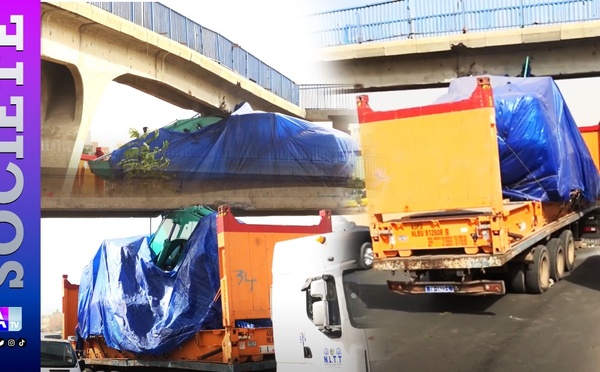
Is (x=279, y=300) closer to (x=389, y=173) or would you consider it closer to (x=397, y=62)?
(x=389, y=173)

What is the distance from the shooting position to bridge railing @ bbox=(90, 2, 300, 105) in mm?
3768

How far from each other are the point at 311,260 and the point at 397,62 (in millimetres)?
13189

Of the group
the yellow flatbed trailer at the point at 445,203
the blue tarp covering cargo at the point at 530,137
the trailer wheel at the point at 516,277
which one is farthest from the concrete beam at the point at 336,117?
the trailer wheel at the point at 516,277

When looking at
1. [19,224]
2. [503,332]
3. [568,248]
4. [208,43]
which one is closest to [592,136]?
[568,248]

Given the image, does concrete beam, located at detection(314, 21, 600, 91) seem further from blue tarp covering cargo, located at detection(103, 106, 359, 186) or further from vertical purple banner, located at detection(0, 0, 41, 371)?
vertical purple banner, located at detection(0, 0, 41, 371)

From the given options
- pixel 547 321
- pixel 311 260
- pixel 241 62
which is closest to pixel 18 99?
pixel 241 62

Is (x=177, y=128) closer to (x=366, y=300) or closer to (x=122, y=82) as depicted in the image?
(x=122, y=82)

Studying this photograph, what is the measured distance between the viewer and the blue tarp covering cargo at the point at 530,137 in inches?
262

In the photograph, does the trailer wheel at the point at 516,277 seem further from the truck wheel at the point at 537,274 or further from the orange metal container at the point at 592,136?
the orange metal container at the point at 592,136

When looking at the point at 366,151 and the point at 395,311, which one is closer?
the point at 366,151

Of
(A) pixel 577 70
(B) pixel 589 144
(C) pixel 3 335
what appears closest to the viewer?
(C) pixel 3 335

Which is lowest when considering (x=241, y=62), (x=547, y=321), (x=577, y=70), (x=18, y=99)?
(x=547, y=321)

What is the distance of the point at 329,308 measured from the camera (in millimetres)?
3516

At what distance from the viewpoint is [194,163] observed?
12.4 feet
